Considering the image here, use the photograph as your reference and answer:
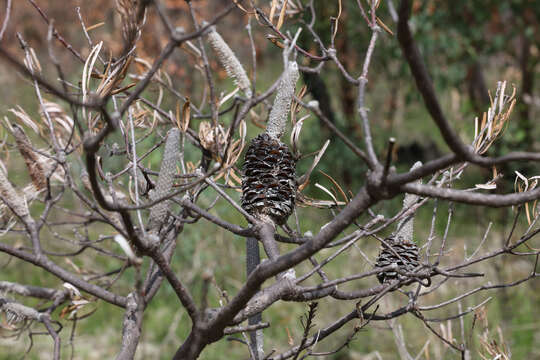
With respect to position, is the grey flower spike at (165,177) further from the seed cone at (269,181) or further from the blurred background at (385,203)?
the blurred background at (385,203)

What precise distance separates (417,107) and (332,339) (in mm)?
2215

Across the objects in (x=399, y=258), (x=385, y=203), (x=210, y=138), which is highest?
(x=385, y=203)

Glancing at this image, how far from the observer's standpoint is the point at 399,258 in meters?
0.55

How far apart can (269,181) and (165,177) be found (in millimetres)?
109

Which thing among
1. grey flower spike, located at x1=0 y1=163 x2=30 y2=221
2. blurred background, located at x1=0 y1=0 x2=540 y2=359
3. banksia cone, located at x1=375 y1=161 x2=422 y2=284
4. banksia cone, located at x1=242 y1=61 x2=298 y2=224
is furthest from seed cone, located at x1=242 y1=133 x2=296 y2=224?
blurred background, located at x1=0 y1=0 x2=540 y2=359

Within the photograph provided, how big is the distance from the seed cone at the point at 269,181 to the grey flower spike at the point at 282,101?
1 centimetres

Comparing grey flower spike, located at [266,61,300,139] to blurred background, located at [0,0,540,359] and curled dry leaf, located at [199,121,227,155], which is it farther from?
blurred background, located at [0,0,540,359]

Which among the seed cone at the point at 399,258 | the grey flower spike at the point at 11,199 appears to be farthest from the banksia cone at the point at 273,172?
the grey flower spike at the point at 11,199

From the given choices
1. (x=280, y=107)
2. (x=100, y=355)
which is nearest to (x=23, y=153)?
(x=280, y=107)

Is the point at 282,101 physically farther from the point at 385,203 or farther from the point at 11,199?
the point at 385,203

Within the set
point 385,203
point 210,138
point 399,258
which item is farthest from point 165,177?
point 385,203

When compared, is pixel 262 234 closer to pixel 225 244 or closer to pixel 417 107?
pixel 225 244

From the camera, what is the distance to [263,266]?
404 millimetres

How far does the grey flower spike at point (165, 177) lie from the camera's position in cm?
51
